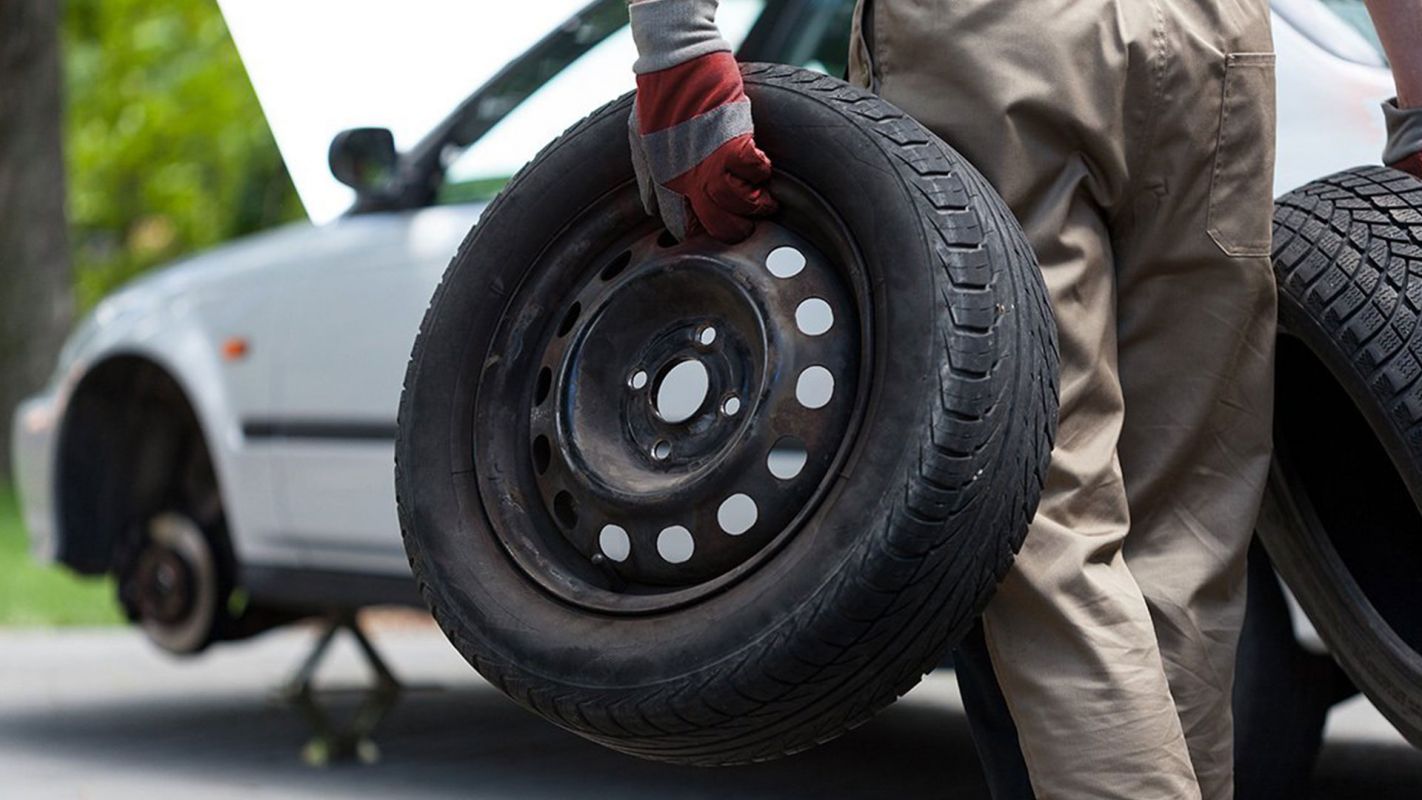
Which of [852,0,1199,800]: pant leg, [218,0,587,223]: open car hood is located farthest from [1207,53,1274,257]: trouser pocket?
[218,0,587,223]: open car hood

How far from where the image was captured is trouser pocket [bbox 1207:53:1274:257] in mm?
2230

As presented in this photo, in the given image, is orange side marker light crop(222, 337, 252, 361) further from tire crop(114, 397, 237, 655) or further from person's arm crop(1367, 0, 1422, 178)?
person's arm crop(1367, 0, 1422, 178)

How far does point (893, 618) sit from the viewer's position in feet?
6.37

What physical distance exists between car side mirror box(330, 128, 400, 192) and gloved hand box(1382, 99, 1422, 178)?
87.3 inches

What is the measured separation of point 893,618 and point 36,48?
12210 mm

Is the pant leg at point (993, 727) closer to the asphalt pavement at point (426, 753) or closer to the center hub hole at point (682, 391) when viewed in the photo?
the center hub hole at point (682, 391)

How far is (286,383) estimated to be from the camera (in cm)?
470

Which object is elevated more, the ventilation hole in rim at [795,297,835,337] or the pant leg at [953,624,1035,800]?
the ventilation hole in rim at [795,297,835,337]

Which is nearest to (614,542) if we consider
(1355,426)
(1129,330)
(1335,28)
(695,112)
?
(695,112)

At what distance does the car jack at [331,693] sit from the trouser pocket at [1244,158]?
2.96 meters

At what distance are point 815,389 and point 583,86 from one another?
2.40 metres

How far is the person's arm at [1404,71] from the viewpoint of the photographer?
233 centimetres

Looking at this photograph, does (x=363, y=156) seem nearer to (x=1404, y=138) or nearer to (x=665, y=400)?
(x=665, y=400)

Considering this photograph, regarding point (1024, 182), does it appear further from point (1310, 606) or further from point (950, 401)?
point (1310, 606)
